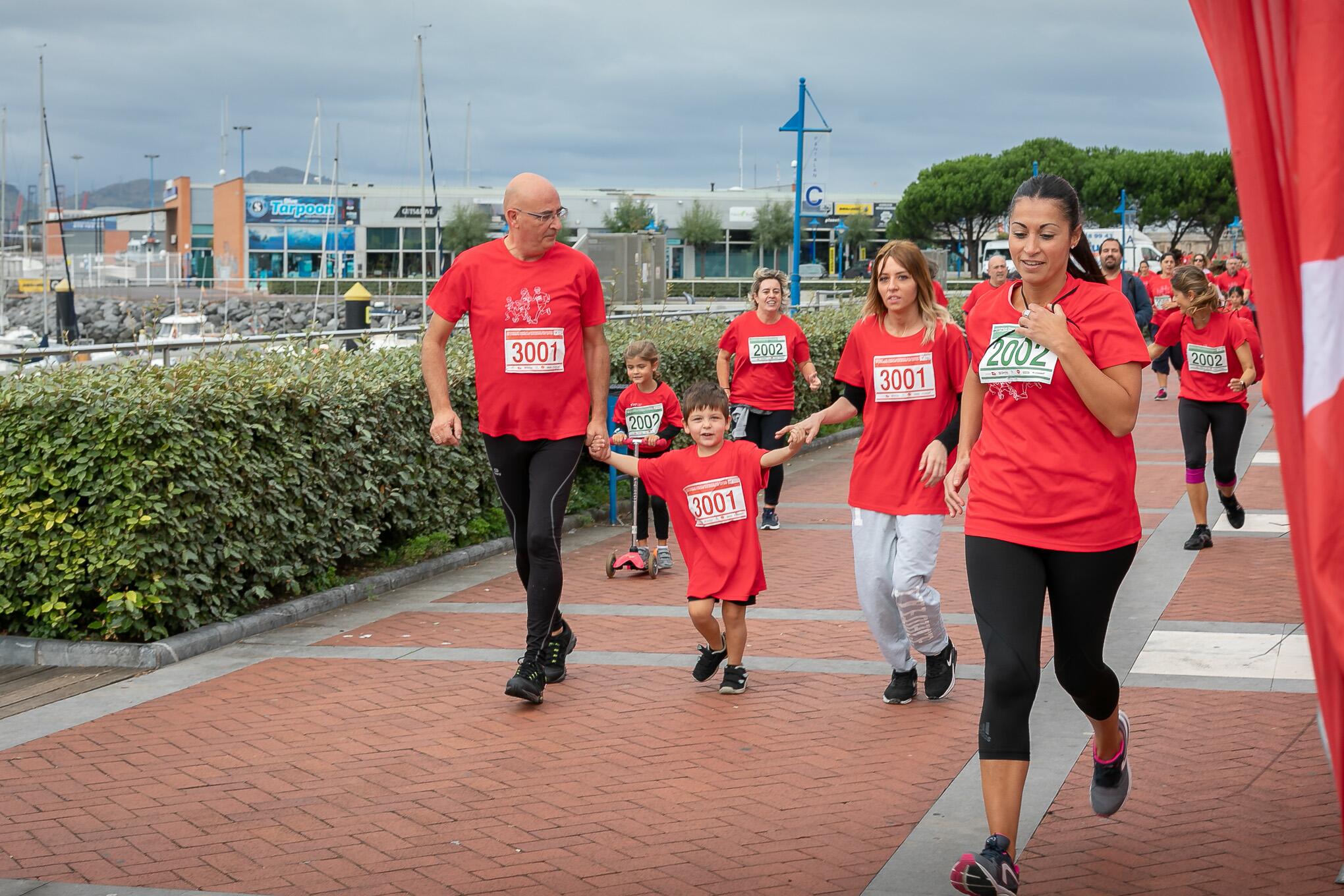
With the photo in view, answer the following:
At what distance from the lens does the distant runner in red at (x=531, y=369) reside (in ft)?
20.7

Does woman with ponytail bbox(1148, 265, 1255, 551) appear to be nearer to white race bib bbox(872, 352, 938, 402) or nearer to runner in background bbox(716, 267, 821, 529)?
runner in background bbox(716, 267, 821, 529)

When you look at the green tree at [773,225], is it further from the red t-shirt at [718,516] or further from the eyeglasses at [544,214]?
the eyeglasses at [544,214]

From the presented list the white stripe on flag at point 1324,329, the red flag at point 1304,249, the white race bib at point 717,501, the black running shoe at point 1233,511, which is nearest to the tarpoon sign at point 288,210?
the black running shoe at point 1233,511

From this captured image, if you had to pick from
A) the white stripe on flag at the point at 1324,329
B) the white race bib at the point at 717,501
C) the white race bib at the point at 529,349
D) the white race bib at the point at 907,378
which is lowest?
the white race bib at the point at 717,501

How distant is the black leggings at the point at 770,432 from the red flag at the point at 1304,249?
9238 millimetres

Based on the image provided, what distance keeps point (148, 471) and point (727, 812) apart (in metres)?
3.78

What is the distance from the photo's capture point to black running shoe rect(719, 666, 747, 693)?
6.48 meters

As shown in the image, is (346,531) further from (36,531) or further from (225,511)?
(36,531)

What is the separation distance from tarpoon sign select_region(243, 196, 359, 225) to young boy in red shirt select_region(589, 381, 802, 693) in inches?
2998

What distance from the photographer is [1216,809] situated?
188 inches

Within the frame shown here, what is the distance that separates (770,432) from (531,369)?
5435 millimetres

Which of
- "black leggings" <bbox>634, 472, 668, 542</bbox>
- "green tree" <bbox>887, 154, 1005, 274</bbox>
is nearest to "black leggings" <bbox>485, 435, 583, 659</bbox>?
"black leggings" <bbox>634, 472, 668, 542</bbox>

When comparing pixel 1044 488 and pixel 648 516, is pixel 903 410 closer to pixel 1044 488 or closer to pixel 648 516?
pixel 1044 488

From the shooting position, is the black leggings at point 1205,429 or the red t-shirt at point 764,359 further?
the red t-shirt at point 764,359
